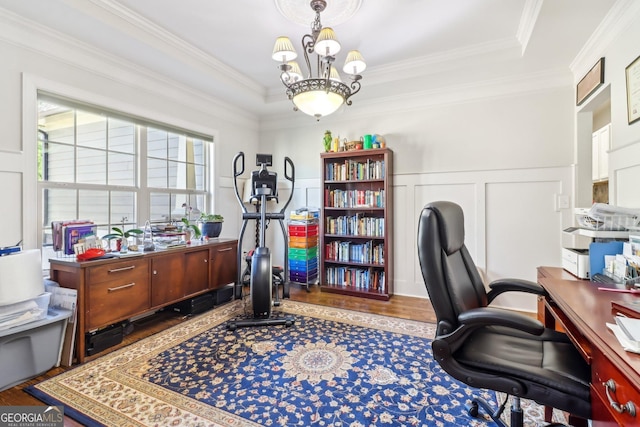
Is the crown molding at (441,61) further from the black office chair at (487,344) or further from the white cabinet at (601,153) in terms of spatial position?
the black office chair at (487,344)

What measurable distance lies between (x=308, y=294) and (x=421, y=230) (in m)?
2.67

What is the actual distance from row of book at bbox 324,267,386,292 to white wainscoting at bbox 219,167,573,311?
0.95ft

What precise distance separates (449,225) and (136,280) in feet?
8.07

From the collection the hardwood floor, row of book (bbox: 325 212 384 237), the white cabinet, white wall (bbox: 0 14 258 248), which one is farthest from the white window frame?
the white cabinet

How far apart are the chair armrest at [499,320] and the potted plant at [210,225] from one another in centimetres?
289

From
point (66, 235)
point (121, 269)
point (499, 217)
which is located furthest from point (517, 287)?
point (66, 235)

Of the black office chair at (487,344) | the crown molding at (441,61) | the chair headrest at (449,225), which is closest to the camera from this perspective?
the black office chair at (487,344)

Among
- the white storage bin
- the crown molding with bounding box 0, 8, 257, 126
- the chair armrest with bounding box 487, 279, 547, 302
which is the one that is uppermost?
the crown molding with bounding box 0, 8, 257, 126

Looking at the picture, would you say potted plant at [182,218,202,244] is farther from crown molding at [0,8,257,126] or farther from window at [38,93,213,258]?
crown molding at [0,8,257,126]

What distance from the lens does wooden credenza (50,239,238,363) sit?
2129 mm

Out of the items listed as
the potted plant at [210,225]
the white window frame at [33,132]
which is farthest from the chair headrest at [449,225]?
the white window frame at [33,132]

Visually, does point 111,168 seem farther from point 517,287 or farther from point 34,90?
point 517,287

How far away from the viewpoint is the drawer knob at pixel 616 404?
754 millimetres

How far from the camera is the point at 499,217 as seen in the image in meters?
3.23
